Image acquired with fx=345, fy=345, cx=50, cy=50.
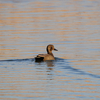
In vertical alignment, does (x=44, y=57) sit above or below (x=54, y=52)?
below

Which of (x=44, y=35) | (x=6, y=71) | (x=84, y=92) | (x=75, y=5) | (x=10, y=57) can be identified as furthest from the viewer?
(x=75, y=5)

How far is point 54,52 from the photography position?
13.9 meters

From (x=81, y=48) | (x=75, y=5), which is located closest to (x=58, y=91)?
(x=81, y=48)

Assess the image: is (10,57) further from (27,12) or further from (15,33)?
(27,12)

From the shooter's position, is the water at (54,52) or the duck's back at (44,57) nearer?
the water at (54,52)

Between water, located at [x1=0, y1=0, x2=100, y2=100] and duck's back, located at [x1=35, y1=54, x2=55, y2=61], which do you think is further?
duck's back, located at [x1=35, y1=54, x2=55, y2=61]

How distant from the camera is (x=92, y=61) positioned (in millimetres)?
11445

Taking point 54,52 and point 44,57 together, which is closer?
point 44,57

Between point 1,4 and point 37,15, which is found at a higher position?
point 1,4

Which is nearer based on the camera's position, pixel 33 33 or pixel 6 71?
pixel 6 71

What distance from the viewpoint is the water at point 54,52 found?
25.7 ft

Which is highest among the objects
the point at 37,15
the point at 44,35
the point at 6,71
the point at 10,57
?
the point at 37,15

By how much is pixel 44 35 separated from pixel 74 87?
7901mm

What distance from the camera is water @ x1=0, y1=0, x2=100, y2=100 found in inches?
308
